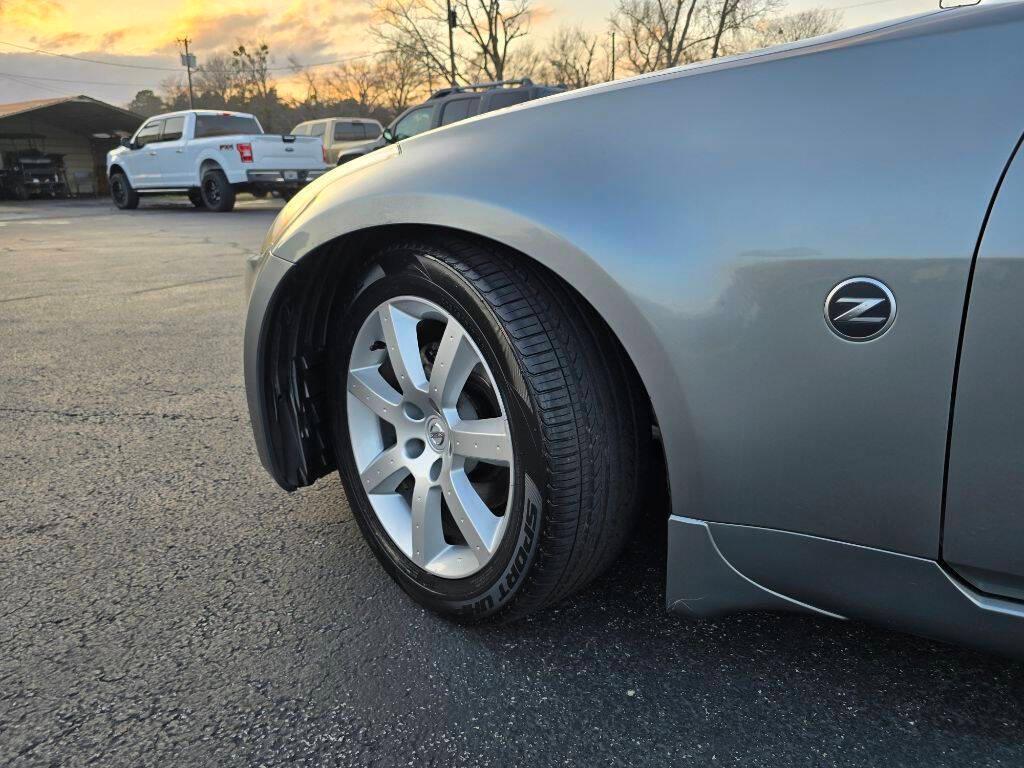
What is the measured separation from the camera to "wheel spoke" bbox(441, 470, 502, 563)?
1.65m

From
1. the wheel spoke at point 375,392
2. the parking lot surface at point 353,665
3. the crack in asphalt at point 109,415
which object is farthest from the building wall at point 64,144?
the wheel spoke at point 375,392

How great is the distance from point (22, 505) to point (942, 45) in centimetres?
270

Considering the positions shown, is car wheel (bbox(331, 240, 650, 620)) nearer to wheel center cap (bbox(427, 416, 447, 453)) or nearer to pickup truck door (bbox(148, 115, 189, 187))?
wheel center cap (bbox(427, 416, 447, 453))

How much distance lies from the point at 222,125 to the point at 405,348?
53.9 ft

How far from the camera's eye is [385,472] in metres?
1.89

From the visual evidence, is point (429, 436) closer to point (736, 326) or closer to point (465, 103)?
point (736, 326)

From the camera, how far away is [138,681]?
1610mm

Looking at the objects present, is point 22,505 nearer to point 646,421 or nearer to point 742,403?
point 646,421

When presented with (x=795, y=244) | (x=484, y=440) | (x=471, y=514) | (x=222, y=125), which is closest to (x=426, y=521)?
(x=471, y=514)

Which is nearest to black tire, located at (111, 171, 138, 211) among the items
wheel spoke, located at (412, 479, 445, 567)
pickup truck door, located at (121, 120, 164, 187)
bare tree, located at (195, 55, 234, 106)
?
pickup truck door, located at (121, 120, 164, 187)

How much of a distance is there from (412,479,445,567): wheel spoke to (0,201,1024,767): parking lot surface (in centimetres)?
18

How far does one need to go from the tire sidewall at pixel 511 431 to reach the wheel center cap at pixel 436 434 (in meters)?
0.24

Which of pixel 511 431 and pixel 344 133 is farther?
pixel 344 133

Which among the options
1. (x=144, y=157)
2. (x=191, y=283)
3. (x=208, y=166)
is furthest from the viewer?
(x=144, y=157)
